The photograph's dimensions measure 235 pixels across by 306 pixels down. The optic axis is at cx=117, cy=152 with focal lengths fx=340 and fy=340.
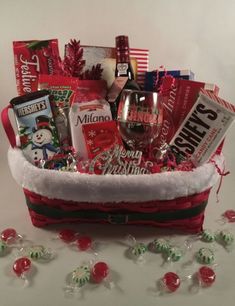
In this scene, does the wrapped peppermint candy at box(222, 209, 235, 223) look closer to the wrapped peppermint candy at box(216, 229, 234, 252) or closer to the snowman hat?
the wrapped peppermint candy at box(216, 229, 234, 252)

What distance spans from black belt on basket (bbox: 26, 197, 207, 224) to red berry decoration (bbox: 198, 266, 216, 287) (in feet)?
0.45

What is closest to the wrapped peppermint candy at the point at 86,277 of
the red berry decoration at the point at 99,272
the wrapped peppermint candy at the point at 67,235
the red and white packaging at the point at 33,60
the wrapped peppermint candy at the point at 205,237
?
the red berry decoration at the point at 99,272

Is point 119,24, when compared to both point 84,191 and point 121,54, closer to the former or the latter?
point 121,54

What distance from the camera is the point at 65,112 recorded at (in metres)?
0.91

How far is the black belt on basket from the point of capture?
2.60ft

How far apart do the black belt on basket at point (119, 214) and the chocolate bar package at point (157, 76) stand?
368mm

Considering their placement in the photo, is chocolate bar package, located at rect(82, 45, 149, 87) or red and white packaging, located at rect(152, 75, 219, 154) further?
chocolate bar package, located at rect(82, 45, 149, 87)

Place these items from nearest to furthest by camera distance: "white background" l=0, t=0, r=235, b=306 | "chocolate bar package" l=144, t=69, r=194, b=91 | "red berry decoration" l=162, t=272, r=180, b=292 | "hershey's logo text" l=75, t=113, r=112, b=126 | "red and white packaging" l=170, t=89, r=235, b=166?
"red berry decoration" l=162, t=272, r=180, b=292
"red and white packaging" l=170, t=89, r=235, b=166
"hershey's logo text" l=75, t=113, r=112, b=126
"chocolate bar package" l=144, t=69, r=194, b=91
"white background" l=0, t=0, r=235, b=306

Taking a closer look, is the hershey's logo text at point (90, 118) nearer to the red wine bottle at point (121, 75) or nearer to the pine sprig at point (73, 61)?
the red wine bottle at point (121, 75)

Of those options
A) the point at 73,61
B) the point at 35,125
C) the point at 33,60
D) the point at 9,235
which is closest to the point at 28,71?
the point at 33,60

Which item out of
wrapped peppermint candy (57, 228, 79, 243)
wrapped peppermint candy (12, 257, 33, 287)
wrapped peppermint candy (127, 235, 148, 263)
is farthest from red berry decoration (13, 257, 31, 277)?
wrapped peppermint candy (127, 235, 148, 263)

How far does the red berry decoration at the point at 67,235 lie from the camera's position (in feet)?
2.64

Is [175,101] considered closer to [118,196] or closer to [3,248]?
[118,196]

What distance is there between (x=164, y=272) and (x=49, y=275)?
237mm
